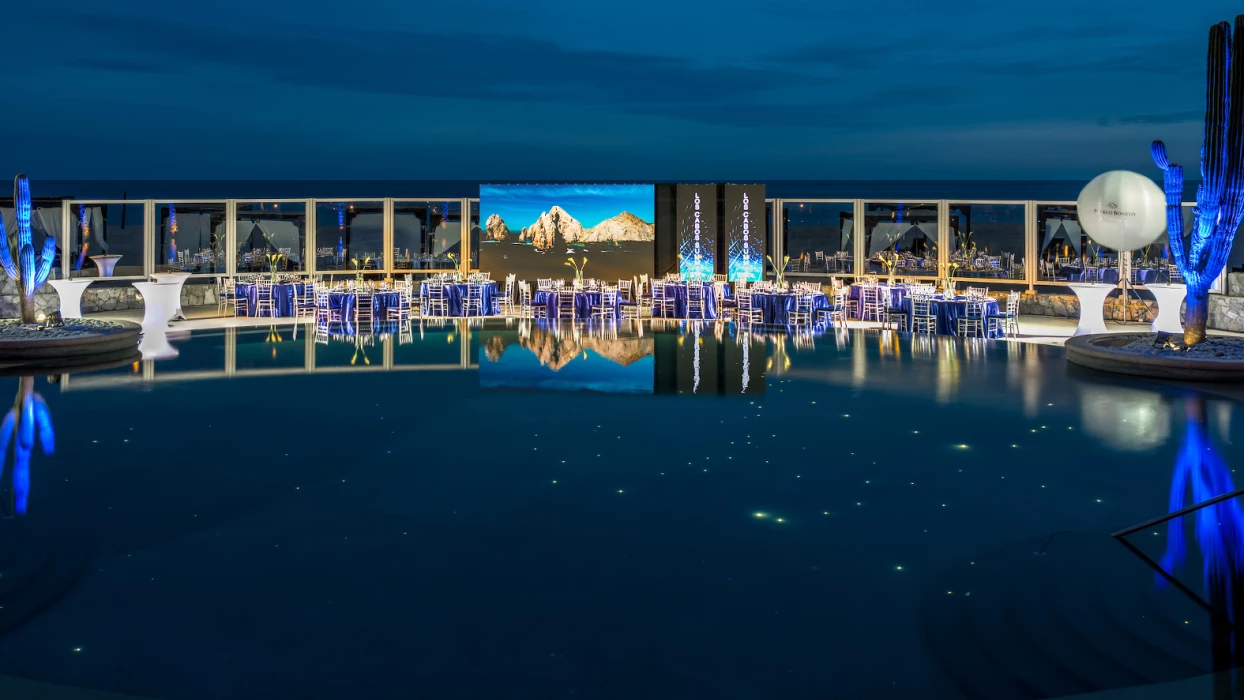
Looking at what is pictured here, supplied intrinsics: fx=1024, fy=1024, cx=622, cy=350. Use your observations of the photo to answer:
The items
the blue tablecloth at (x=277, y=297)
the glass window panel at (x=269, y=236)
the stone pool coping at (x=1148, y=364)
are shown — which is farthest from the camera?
the glass window panel at (x=269, y=236)

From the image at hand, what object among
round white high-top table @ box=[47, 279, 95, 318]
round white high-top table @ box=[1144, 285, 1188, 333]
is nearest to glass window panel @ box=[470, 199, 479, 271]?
round white high-top table @ box=[47, 279, 95, 318]

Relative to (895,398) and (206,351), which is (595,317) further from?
(895,398)

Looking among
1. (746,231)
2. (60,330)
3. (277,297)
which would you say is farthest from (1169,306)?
(60,330)

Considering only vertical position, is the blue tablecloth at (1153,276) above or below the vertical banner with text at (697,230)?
below

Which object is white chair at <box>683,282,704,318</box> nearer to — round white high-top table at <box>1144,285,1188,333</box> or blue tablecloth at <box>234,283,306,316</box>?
blue tablecloth at <box>234,283,306,316</box>

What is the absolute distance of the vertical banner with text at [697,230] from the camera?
19.5 meters

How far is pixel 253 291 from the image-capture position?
57.6 ft

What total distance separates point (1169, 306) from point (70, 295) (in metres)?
15.8

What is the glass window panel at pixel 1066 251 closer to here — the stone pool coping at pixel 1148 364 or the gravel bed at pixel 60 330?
the stone pool coping at pixel 1148 364

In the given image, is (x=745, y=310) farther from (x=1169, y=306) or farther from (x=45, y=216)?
(x=45, y=216)

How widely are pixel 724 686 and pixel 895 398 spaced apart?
6.37 m

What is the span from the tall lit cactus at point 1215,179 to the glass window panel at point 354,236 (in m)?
14.5

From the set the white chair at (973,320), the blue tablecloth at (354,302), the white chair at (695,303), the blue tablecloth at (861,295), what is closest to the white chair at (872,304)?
the blue tablecloth at (861,295)

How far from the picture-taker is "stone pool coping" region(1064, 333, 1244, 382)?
10555 mm
